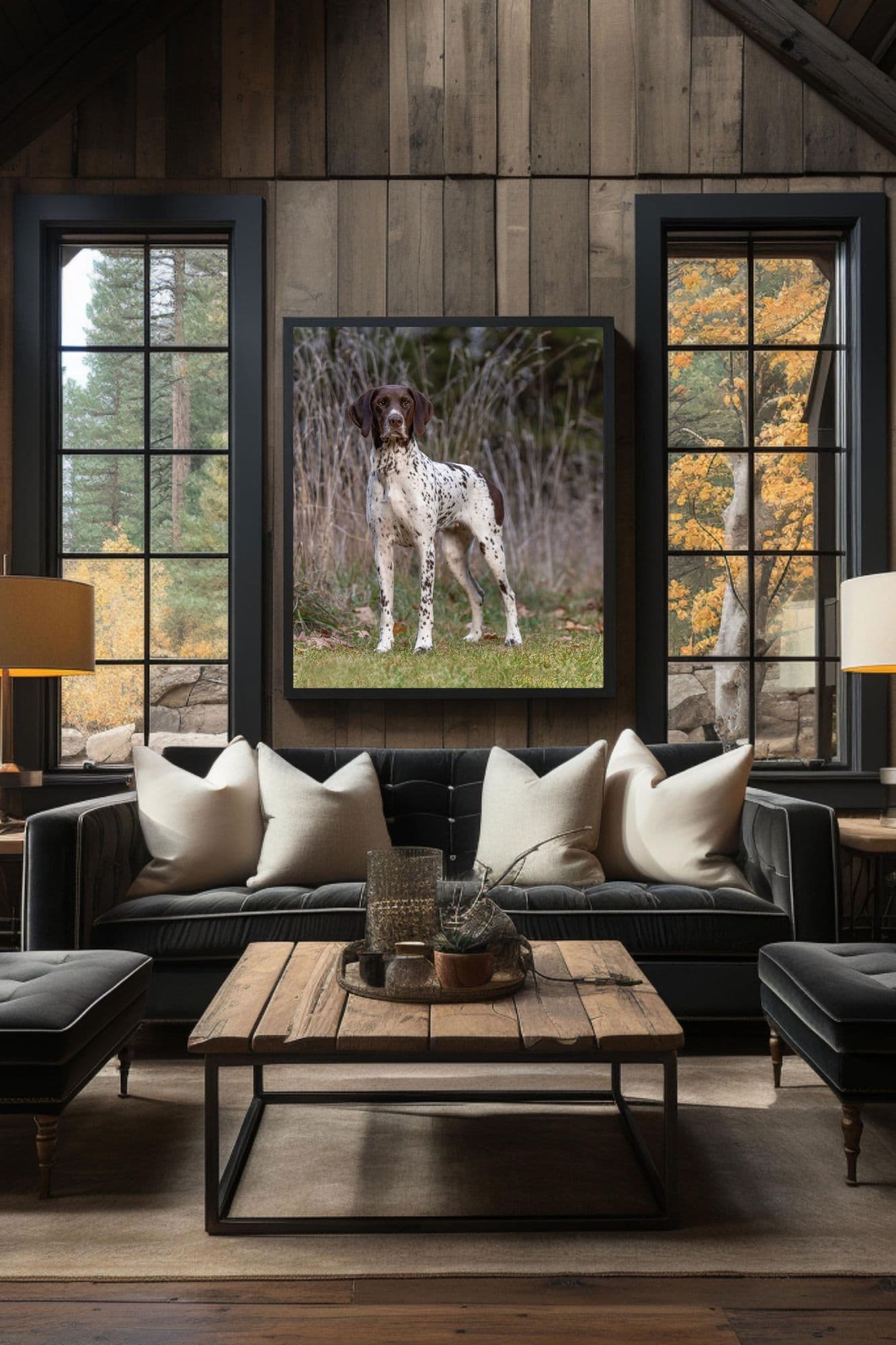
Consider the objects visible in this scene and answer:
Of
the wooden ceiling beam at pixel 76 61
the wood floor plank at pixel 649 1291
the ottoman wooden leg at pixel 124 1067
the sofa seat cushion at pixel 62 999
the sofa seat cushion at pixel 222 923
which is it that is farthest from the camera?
the wooden ceiling beam at pixel 76 61

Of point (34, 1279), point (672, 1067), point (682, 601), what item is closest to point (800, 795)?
point (682, 601)

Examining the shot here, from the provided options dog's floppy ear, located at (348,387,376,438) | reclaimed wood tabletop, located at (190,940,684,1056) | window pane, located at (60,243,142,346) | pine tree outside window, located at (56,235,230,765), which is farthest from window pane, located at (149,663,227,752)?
reclaimed wood tabletop, located at (190,940,684,1056)

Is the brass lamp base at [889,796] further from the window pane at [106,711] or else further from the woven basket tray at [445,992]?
the window pane at [106,711]

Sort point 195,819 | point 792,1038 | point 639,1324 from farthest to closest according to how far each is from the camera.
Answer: point 195,819 → point 792,1038 → point 639,1324

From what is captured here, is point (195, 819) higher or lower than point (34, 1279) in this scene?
higher

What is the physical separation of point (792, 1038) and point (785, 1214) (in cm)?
41

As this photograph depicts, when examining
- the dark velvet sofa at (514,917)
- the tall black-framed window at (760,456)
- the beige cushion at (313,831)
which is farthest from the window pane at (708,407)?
the beige cushion at (313,831)

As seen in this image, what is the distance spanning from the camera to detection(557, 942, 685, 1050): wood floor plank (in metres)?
1.83

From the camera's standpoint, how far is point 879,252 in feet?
13.3

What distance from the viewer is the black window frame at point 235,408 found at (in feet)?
13.2

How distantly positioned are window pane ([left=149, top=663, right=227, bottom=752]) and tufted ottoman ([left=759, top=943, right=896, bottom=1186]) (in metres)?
2.37

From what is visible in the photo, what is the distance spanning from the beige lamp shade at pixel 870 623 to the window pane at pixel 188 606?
7.28ft

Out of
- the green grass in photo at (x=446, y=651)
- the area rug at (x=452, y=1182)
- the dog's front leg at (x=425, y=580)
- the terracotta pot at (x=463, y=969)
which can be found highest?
the dog's front leg at (x=425, y=580)

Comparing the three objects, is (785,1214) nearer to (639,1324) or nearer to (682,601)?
(639,1324)
